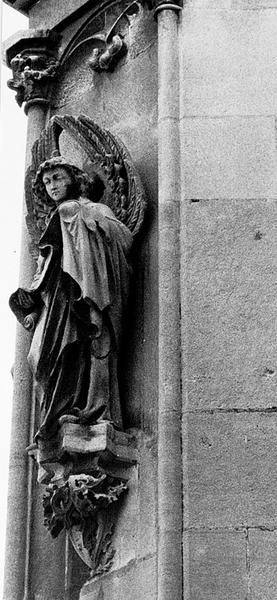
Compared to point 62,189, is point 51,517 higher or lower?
lower

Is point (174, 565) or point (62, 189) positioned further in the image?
point (62, 189)

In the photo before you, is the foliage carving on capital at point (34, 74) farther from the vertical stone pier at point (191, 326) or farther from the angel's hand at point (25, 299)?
the angel's hand at point (25, 299)

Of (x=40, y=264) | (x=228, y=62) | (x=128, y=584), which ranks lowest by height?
(x=128, y=584)

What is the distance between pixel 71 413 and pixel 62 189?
1.52m

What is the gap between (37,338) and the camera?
370 inches

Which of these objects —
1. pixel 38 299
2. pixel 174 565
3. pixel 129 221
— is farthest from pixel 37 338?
pixel 174 565

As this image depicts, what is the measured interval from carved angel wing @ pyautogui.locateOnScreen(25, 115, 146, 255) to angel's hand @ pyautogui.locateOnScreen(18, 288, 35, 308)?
2.30 ft

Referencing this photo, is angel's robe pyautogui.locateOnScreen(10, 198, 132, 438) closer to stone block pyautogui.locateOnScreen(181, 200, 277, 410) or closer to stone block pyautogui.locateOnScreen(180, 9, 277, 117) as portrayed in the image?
stone block pyautogui.locateOnScreen(181, 200, 277, 410)

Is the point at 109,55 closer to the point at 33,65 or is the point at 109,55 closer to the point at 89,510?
the point at 33,65

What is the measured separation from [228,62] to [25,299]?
1930 mm

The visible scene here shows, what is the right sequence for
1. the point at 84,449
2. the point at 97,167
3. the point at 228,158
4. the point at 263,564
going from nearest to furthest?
the point at 263,564 < the point at 84,449 < the point at 228,158 < the point at 97,167

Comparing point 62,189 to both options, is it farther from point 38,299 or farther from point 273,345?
point 273,345

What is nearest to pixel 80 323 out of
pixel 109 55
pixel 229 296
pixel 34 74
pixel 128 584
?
pixel 229 296

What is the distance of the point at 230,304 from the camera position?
9039 millimetres
